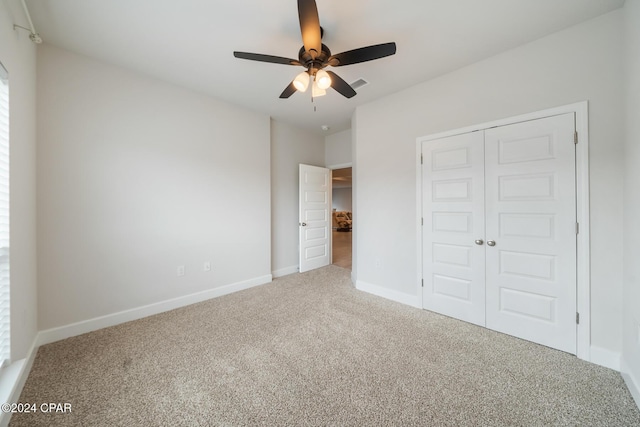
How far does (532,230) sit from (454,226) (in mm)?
634

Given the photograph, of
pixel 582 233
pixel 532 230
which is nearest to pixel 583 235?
pixel 582 233

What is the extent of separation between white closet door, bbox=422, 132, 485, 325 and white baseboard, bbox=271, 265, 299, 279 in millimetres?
2327

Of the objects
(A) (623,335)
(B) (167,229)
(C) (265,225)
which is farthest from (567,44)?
(B) (167,229)

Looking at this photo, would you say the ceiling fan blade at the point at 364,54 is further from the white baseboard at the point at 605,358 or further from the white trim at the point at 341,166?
the white baseboard at the point at 605,358

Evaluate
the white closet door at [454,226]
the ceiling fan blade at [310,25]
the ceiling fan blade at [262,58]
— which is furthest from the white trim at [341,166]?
the ceiling fan blade at [310,25]

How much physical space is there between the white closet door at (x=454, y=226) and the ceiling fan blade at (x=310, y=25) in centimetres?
172

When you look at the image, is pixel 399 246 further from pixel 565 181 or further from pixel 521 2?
pixel 521 2

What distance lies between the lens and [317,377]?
165cm

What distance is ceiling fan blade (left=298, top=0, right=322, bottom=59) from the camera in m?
1.37

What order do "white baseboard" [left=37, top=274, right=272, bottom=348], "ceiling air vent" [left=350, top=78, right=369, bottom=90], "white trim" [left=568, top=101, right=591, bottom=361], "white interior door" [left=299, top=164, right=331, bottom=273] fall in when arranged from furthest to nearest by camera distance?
"white interior door" [left=299, top=164, right=331, bottom=273] < "ceiling air vent" [left=350, top=78, right=369, bottom=90] < "white baseboard" [left=37, top=274, right=272, bottom=348] < "white trim" [left=568, top=101, right=591, bottom=361]

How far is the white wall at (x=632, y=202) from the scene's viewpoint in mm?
1485

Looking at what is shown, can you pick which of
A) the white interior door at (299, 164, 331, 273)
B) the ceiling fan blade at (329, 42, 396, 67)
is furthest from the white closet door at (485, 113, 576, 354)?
the white interior door at (299, 164, 331, 273)

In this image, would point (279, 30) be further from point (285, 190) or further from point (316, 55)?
point (285, 190)

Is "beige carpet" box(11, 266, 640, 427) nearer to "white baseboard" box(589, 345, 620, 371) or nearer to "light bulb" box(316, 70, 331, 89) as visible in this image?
"white baseboard" box(589, 345, 620, 371)
